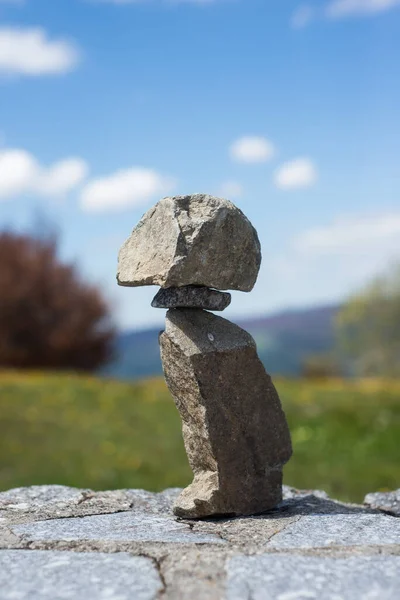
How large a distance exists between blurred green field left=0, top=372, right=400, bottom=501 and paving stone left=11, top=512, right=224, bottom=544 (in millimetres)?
Result: 3535

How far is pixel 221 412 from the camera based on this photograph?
13.4 ft

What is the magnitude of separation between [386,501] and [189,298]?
6.81 feet

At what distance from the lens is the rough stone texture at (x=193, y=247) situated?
387cm

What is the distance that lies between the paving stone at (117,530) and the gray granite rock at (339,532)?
1.12 ft

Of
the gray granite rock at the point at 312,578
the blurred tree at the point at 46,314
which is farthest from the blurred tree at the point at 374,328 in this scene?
the gray granite rock at the point at 312,578

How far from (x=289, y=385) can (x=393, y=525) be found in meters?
10.4

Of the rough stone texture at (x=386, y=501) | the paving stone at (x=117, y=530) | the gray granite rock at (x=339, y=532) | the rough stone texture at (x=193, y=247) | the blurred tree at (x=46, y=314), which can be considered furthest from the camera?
Answer: the blurred tree at (x=46, y=314)

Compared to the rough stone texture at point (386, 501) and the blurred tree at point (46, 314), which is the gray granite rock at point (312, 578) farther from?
the blurred tree at point (46, 314)

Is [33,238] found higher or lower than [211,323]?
higher

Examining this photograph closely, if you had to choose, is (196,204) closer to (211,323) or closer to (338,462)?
(211,323)

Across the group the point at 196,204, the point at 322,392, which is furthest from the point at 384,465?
the point at 196,204

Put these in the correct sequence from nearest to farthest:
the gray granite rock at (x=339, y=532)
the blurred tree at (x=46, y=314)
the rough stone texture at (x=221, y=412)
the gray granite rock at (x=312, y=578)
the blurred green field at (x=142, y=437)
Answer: the gray granite rock at (x=312, y=578) < the gray granite rock at (x=339, y=532) < the rough stone texture at (x=221, y=412) < the blurred green field at (x=142, y=437) < the blurred tree at (x=46, y=314)

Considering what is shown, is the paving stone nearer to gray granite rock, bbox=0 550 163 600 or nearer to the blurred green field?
gray granite rock, bbox=0 550 163 600

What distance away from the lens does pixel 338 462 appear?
878 centimetres
